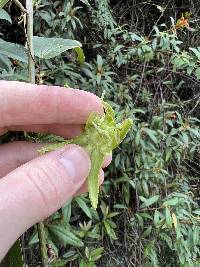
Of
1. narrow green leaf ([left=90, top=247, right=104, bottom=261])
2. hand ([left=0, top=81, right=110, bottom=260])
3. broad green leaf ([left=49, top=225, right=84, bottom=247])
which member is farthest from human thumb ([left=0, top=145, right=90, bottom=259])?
narrow green leaf ([left=90, top=247, right=104, bottom=261])

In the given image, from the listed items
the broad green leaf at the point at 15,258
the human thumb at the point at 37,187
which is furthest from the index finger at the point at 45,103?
the broad green leaf at the point at 15,258

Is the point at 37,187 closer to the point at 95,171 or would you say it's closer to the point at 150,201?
the point at 95,171

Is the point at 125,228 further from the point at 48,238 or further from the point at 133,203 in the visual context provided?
the point at 48,238

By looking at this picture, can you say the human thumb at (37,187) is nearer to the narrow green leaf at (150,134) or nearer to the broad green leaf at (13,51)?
the broad green leaf at (13,51)

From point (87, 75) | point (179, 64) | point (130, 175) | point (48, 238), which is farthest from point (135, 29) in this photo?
point (48, 238)

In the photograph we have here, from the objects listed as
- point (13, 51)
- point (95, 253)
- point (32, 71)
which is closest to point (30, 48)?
point (32, 71)
